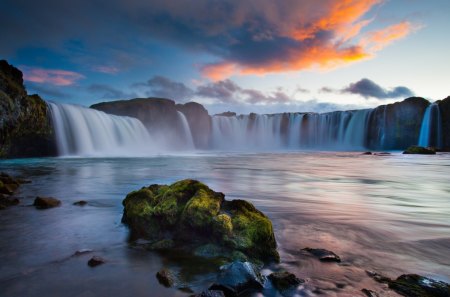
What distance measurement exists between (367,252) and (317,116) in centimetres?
6640

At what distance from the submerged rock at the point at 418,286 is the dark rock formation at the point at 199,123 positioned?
71199mm

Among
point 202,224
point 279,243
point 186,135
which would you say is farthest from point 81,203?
point 186,135

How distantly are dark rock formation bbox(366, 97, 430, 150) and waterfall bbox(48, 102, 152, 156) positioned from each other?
45.4 meters

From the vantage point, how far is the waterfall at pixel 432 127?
164 feet

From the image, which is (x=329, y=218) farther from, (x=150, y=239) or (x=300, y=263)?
(x=150, y=239)

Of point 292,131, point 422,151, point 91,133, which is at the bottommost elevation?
point 422,151

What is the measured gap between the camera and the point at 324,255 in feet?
13.9

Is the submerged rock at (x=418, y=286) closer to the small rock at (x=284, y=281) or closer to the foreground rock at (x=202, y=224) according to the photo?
the small rock at (x=284, y=281)

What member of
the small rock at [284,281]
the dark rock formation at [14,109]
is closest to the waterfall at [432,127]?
the dark rock formation at [14,109]

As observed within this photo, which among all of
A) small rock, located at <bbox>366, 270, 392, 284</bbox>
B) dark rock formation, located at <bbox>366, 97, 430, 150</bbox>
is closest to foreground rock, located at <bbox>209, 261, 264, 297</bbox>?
small rock, located at <bbox>366, 270, 392, 284</bbox>

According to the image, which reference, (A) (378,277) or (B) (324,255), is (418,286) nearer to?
(A) (378,277)

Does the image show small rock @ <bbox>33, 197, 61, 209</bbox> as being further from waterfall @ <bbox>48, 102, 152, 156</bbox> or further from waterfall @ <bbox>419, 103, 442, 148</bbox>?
waterfall @ <bbox>419, 103, 442, 148</bbox>

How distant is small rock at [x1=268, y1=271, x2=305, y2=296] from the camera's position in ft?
10.8

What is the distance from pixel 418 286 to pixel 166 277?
2.86 meters
